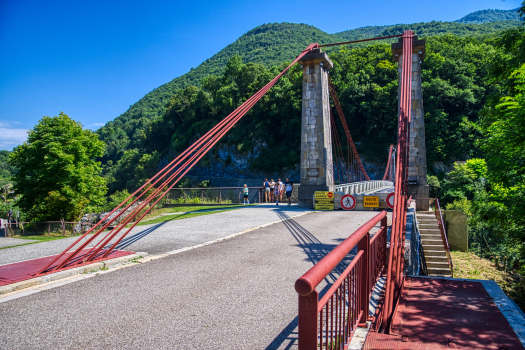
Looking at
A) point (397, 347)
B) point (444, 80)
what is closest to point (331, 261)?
point (397, 347)

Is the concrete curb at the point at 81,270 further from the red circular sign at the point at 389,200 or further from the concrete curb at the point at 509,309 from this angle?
the red circular sign at the point at 389,200

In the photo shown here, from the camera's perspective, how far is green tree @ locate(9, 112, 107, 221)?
26.4 meters

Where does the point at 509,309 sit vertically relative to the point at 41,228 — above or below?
above

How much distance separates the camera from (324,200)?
17.0m

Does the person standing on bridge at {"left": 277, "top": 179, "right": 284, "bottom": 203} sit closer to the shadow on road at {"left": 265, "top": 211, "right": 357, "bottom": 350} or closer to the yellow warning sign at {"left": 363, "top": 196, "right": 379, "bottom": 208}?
the yellow warning sign at {"left": 363, "top": 196, "right": 379, "bottom": 208}

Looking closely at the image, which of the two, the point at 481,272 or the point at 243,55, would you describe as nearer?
the point at 481,272

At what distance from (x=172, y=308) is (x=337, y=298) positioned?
2416 millimetres

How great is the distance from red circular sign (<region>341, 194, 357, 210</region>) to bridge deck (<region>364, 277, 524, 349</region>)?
1136cm

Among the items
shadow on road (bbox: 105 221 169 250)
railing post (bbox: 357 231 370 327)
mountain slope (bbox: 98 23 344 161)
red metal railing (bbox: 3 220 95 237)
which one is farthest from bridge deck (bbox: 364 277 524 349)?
mountain slope (bbox: 98 23 344 161)

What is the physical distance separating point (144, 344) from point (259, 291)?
1937 mm

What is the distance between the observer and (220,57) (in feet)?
472

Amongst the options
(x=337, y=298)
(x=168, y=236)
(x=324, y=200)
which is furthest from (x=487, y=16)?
(x=337, y=298)

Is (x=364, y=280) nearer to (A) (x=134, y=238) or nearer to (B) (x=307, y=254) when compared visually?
(B) (x=307, y=254)

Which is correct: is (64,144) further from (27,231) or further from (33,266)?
(33,266)
